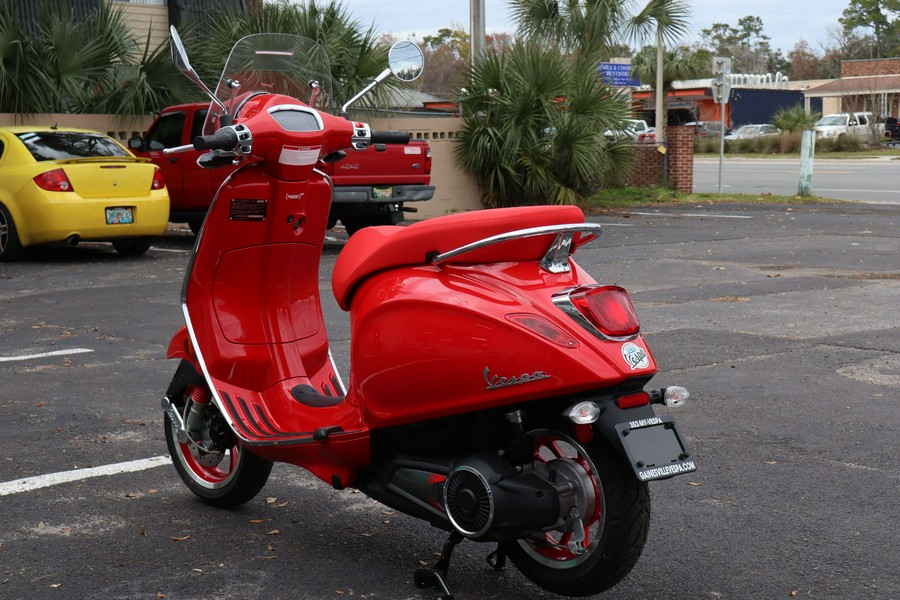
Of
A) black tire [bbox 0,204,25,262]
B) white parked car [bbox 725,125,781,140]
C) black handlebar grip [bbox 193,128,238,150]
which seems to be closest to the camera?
black handlebar grip [bbox 193,128,238,150]

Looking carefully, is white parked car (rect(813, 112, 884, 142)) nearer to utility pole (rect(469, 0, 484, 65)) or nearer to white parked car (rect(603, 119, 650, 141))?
utility pole (rect(469, 0, 484, 65))

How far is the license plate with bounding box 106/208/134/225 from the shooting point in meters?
13.2

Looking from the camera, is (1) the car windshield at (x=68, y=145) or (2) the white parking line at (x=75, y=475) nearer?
(2) the white parking line at (x=75, y=475)

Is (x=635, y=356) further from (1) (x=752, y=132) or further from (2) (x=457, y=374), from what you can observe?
(1) (x=752, y=132)

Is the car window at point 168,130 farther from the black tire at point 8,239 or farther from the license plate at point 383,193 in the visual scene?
the license plate at point 383,193

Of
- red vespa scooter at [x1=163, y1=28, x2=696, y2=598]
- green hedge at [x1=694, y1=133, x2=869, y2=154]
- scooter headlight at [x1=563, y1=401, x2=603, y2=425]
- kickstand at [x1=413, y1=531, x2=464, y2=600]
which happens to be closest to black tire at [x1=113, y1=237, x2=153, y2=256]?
red vespa scooter at [x1=163, y1=28, x2=696, y2=598]

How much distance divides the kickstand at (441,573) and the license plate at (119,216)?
33.5 ft

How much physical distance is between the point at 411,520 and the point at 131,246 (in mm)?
10552

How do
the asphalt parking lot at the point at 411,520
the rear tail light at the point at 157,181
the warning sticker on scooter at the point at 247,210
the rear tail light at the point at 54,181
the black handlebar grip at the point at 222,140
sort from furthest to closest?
1. the rear tail light at the point at 157,181
2. the rear tail light at the point at 54,181
3. the warning sticker on scooter at the point at 247,210
4. the black handlebar grip at the point at 222,140
5. the asphalt parking lot at the point at 411,520

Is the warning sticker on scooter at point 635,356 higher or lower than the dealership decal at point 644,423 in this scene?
higher

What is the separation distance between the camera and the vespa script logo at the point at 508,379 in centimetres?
341

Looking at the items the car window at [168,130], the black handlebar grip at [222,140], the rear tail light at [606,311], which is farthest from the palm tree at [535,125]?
the rear tail light at [606,311]

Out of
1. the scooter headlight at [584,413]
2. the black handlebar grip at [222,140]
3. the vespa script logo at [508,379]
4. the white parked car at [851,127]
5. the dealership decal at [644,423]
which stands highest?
the black handlebar grip at [222,140]

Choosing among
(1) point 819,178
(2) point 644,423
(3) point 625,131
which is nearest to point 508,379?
(2) point 644,423
